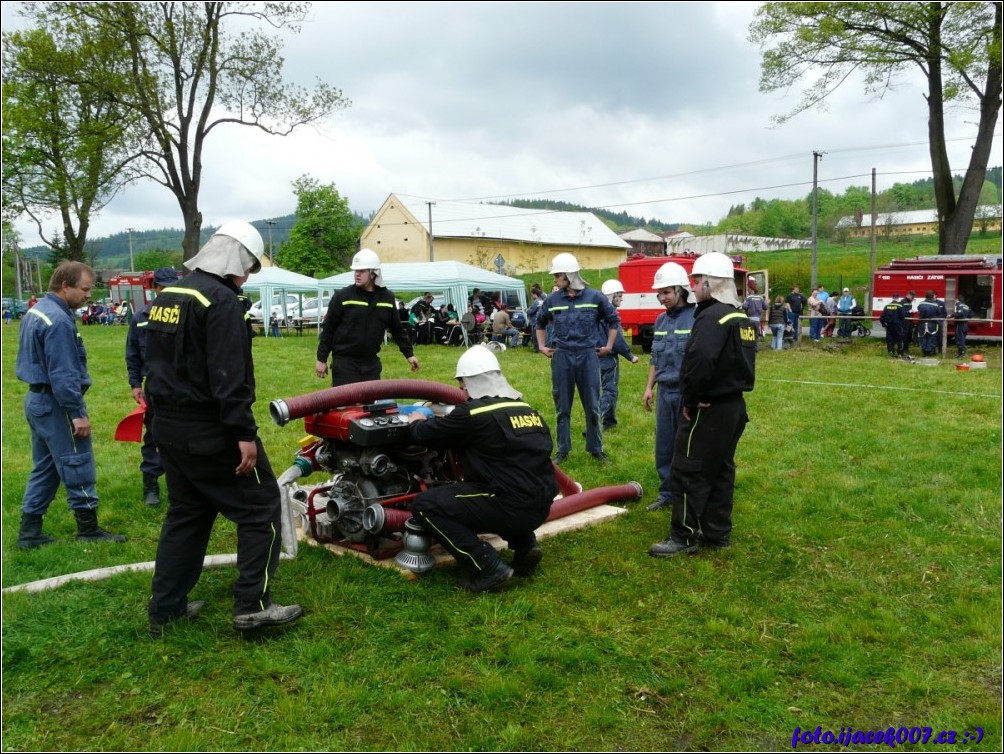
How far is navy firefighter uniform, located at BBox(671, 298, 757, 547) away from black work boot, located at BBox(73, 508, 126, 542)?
3.90 m

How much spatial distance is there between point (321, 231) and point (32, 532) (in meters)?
71.1

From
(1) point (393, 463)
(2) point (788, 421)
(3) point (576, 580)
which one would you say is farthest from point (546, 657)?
(2) point (788, 421)

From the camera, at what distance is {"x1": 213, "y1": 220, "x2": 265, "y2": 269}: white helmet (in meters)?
3.70

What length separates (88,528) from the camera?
540cm

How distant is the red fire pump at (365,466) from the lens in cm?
453

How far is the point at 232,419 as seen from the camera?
11.3ft

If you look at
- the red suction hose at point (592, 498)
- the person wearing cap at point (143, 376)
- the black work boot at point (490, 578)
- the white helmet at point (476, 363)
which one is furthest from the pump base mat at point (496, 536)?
the person wearing cap at point (143, 376)

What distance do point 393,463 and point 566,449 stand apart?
9.95ft

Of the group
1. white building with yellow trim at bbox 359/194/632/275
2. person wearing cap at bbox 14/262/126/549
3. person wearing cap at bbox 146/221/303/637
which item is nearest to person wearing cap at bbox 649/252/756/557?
person wearing cap at bbox 146/221/303/637

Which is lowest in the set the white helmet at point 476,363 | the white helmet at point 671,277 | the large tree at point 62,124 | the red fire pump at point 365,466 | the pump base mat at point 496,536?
the pump base mat at point 496,536

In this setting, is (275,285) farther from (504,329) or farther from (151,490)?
(151,490)

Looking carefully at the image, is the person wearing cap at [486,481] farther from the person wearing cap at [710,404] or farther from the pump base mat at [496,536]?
the person wearing cap at [710,404]

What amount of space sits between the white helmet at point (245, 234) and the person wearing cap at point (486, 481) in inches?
51.5

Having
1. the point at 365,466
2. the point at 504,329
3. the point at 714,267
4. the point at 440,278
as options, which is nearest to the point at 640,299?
the point at 504,329
